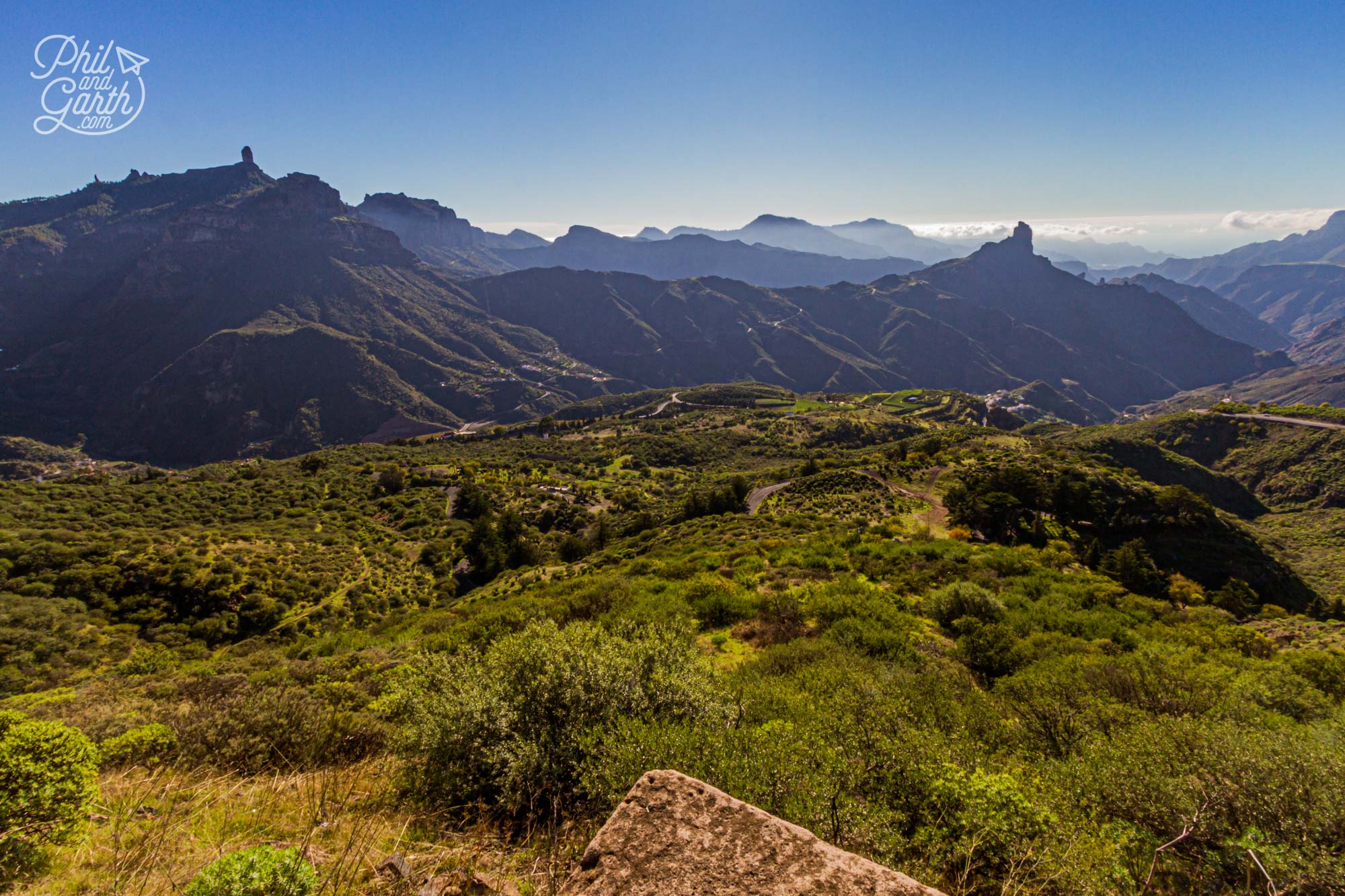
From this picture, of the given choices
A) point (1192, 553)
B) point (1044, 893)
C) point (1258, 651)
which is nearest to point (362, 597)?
point (1044, 893)

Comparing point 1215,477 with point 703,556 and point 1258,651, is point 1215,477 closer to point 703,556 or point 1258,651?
point 1258,651

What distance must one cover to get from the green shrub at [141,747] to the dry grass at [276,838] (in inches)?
15.7

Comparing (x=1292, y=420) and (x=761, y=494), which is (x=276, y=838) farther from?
(x=1292, y=420)

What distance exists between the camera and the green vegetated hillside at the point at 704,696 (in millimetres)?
5590

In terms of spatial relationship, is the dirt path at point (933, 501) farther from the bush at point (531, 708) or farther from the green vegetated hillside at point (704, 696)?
the bush at point (531, 708)

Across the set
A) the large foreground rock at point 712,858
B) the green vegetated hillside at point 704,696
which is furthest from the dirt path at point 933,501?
the large foreground rock at point 712,858

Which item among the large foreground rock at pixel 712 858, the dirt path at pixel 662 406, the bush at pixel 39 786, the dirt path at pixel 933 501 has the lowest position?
the dirt path at pixel 662 406

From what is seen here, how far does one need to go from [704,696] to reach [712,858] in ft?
14.2

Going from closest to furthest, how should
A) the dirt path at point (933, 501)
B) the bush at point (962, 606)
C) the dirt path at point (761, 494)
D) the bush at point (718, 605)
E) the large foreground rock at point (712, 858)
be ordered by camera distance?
1. the large foreground rock at point (712, 858)
2. the bush at point (962, 606)
3. the bush at point (718, 605)
4. the dirt path at point (933, 501)
5. the dirt path at point (761, 494)

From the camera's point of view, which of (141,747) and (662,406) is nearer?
(141,747)

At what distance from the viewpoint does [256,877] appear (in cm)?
380

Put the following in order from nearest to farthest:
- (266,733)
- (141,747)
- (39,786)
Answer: (39,786)
(141,747)
(266,733)

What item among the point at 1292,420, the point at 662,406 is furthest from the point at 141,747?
the point at 662,406

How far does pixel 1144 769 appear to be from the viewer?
7027mm
